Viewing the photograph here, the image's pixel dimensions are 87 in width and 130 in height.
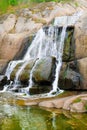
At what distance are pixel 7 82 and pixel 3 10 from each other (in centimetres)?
1237

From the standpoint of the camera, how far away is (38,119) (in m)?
13.0

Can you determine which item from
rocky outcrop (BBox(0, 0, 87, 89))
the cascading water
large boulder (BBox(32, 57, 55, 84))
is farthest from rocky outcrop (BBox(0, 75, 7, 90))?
large boulder (BBox(32, 57, 55, 84))

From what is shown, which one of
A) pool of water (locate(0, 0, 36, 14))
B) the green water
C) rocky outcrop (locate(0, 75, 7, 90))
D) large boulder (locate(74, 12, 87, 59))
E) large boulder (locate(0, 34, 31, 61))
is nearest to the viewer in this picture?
the green water

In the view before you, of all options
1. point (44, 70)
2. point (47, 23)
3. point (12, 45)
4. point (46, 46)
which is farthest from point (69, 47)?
point (47, 23)

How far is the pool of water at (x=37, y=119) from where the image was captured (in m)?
11.8

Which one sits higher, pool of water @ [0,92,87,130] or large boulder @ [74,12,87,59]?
large boulder @ [74,12,87,59]

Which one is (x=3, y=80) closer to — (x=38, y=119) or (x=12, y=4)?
(x=38, y=119)

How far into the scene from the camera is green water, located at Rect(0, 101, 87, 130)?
38.8 feet

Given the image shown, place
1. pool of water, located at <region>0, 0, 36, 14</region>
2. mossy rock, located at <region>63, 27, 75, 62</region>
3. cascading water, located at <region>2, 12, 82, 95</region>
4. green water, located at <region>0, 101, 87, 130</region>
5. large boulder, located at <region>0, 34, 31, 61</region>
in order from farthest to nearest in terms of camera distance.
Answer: pool of water, located at <region>0, 0, 36, 14</region>
large boulder, located at <region>0, 34, 31, 61</region>
cascading water, located at <region>2, 12, 82, 95</region>
mossy rock, located at <region>63, 27, 75, 62</region>
green water, located at <region>0, 101, 87, 130</region>

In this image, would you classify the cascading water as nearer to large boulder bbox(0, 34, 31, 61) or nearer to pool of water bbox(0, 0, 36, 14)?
large boulder bbox(0, 34, 31, 61)

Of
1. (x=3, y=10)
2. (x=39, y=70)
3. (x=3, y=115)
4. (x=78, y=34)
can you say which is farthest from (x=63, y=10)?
(x=3, y=115)

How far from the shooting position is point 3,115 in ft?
43.6

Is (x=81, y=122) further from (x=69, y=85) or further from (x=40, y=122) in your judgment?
(x=69, y=85)

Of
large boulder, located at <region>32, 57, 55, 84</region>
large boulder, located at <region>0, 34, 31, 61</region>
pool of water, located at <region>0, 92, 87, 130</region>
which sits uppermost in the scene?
large boulder, located at <region>0, 34, 31, 61</region>
